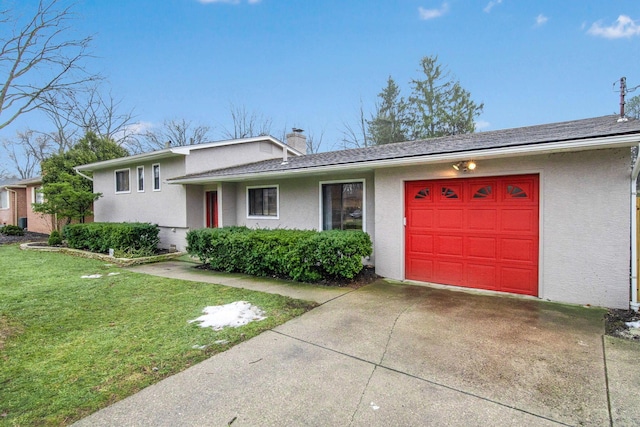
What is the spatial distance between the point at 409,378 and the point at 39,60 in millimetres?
14553

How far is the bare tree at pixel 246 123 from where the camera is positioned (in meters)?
27.1

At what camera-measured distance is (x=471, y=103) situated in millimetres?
23375

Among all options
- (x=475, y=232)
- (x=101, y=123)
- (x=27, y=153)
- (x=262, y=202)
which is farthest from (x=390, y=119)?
(x=27, y=153)

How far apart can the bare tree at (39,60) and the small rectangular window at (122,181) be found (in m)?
3.78

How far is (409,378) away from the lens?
297cm

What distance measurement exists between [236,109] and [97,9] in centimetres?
1636

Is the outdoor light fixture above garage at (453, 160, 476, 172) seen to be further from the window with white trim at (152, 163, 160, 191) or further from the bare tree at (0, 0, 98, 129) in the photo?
the bare tree at (0, 0, 98, 129)

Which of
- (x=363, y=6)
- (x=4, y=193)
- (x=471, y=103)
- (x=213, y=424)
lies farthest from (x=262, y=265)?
(x=4, y=193)

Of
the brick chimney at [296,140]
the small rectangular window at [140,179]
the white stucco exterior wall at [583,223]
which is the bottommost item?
the white stucco exterior wall at [583,223]

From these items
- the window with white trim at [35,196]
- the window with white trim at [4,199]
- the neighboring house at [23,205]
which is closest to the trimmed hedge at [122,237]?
the neighboring house at [23,205]

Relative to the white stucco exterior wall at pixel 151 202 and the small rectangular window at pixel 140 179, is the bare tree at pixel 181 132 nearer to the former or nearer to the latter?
the white stucco exterior wall at pixel 151 202

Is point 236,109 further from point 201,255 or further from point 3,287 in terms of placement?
point 3,287

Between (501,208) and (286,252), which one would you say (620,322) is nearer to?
(501,208)

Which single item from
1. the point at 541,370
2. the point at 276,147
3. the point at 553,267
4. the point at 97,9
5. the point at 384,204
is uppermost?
the point at 97,9
